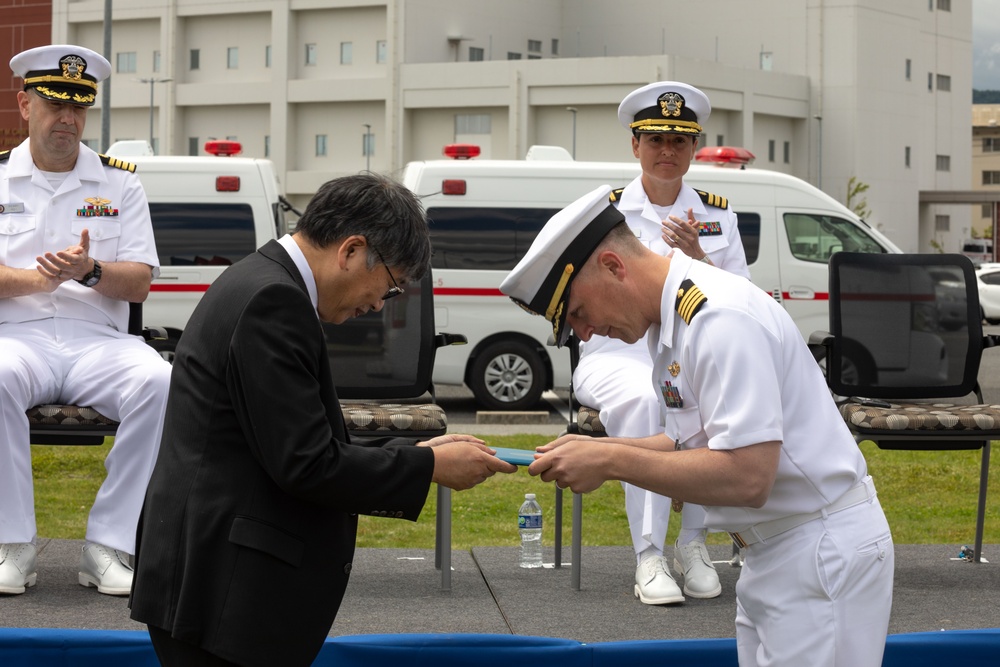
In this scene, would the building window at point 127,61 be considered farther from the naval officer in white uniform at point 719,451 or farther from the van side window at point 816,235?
the naval officer in white uniform at point 719,451

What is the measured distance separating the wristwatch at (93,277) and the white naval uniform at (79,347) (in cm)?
10

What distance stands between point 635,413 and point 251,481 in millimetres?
2450

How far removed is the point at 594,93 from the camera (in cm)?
5006

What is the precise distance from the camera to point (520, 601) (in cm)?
517

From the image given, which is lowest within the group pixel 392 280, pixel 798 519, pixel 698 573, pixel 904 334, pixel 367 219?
pixel 698 573

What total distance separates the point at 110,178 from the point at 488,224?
766 cm

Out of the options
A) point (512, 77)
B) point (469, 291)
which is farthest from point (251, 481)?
point (512, 77)

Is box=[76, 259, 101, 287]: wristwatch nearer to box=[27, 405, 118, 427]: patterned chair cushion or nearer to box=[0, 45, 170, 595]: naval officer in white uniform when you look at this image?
box=[0, 45, 170, 595]: naval officer in white uniform

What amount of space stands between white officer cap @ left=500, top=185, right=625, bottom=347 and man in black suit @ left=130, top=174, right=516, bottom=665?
0.93 feet

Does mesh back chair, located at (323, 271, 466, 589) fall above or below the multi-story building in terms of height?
below

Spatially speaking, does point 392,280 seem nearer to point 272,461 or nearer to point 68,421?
point 272,461

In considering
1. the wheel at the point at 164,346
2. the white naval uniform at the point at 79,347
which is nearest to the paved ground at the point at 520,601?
the white naval uniform at the point at 79,347

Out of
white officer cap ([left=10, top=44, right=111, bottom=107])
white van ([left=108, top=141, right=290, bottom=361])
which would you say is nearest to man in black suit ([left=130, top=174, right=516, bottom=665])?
white officer cap ([left=10, top=44, right=111, bottom=107])

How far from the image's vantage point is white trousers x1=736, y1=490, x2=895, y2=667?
2740 millimetres
